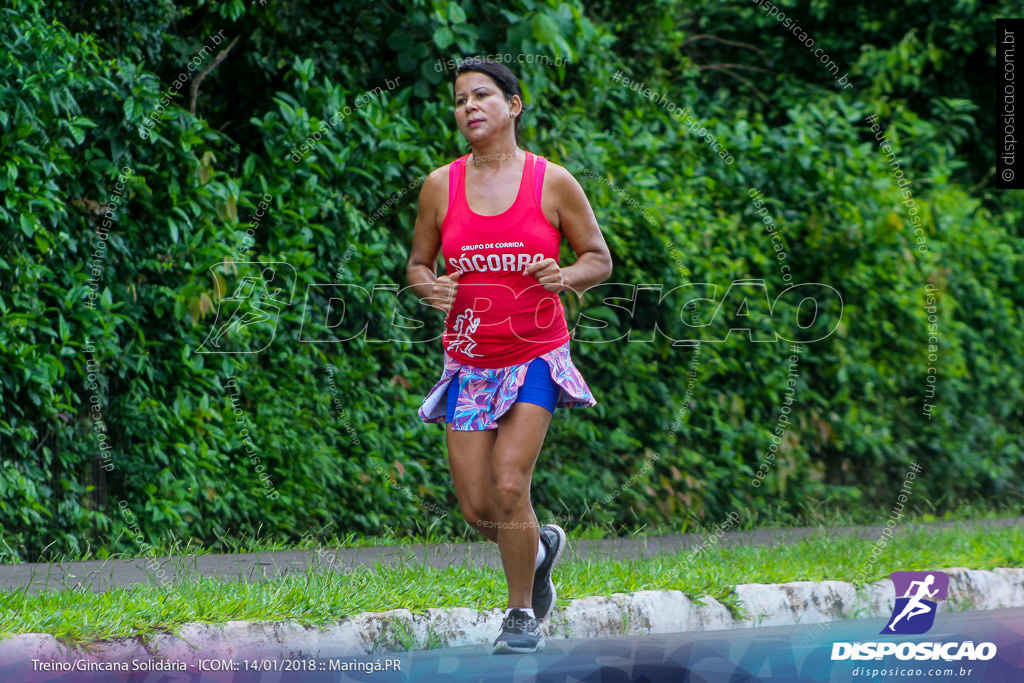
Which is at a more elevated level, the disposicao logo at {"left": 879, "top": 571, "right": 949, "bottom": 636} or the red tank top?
the red tank top

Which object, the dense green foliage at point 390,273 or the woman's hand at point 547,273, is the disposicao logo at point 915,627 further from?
the dense green foliage at point 390,273

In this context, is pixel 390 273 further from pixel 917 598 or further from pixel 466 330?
pixel 917 598

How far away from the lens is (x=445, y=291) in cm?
395

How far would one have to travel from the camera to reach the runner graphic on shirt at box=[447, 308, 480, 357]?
13.2ft

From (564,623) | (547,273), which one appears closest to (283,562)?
(564,623)

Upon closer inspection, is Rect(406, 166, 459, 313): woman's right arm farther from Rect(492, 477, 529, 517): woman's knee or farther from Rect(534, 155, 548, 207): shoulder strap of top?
Rect(492, 477, 529, 517): woman's knee

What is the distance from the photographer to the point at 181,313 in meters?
5.46

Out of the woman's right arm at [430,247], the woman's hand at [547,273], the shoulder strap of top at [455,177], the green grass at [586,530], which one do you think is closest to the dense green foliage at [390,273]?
the green grass at [586,530]

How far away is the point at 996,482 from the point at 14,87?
7.10 metres

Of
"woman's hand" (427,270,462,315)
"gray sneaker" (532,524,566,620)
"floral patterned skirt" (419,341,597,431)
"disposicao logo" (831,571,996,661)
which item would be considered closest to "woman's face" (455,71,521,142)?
"woman's hand" (427,270,462,315)

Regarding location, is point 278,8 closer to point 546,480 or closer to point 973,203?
point 546,480

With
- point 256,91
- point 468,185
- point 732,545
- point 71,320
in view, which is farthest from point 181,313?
point 732,545

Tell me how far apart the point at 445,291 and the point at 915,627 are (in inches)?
100

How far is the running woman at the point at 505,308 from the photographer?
3.92 metres
